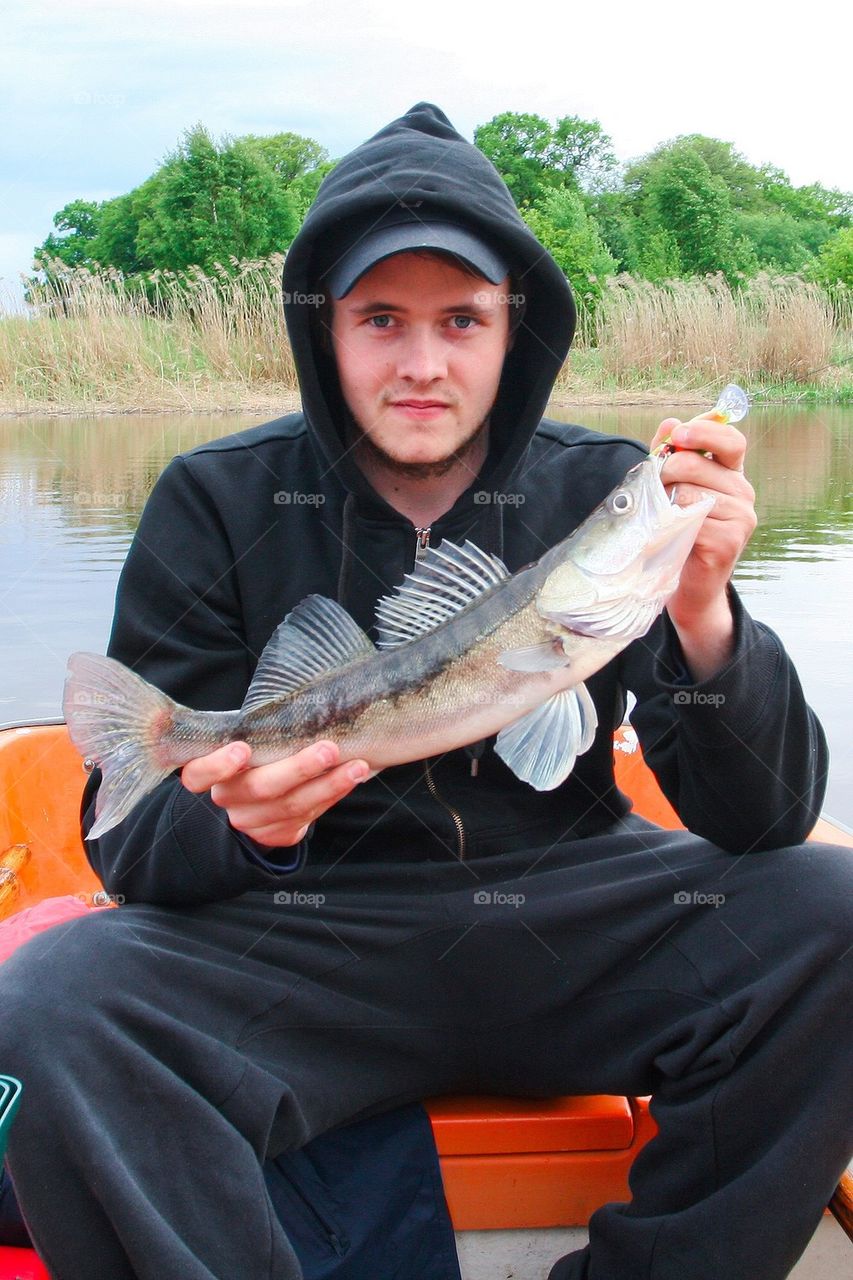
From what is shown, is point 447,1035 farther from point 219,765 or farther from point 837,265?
point 837,265

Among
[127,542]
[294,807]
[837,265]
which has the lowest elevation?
[127,542]

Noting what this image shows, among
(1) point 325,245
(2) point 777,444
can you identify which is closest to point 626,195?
(2) point 777,444

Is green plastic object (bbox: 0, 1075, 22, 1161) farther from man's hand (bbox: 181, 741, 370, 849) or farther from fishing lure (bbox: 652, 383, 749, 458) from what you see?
fishing lure (bbox: 652, 383, 749, 458)

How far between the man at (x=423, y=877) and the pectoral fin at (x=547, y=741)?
224mm

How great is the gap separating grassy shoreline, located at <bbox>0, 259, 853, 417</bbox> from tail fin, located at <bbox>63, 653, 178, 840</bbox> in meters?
9.71

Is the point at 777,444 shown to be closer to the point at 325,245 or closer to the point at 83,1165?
the point at 325,245

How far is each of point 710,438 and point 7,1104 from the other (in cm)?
145

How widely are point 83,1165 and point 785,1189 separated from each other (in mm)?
1084

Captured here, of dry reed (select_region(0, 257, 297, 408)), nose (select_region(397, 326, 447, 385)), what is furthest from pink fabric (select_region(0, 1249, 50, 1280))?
dry reed (select_region(0, 257, 297, 408))

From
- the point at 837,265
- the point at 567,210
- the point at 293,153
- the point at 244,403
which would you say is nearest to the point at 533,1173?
the point at 244,403

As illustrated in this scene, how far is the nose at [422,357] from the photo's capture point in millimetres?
2418

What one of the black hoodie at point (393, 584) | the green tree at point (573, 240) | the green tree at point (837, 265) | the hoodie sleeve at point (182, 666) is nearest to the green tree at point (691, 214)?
the green tree at point (837, 265)

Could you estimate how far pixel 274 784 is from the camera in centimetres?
198

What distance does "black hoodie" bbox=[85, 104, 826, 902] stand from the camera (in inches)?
85.9
